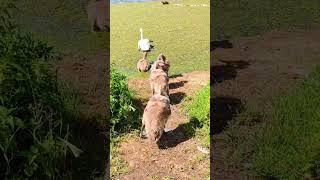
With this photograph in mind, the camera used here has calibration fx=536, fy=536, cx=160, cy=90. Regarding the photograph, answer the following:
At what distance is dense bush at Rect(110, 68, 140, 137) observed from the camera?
6746 millimetres

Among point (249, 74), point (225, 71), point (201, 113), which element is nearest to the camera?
point (201, 113)

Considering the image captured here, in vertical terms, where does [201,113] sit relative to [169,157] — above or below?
above

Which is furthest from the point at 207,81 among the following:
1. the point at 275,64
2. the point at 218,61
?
the point at 275,64

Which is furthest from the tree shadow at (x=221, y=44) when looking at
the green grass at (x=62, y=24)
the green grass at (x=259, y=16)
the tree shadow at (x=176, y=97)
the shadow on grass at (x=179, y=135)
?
the shadow on grass at (x=179, y=135)

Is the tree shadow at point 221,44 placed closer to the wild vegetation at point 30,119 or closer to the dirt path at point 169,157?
the dirt path at point 169,157

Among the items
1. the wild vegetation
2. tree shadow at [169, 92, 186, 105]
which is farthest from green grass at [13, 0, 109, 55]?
the wild vegetation

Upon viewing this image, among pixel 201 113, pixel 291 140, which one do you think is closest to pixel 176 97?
pixel 201 113

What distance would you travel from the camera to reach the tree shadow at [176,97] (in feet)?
26.2

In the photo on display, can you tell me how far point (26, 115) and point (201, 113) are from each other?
9.27 ft

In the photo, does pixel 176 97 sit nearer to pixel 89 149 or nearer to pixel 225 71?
pixel 225 71

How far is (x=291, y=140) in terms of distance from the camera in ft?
17.8

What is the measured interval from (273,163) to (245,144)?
0.67 metres

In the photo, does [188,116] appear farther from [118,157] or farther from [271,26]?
[271,26]

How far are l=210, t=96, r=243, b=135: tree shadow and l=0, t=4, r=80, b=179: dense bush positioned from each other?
208 cm
